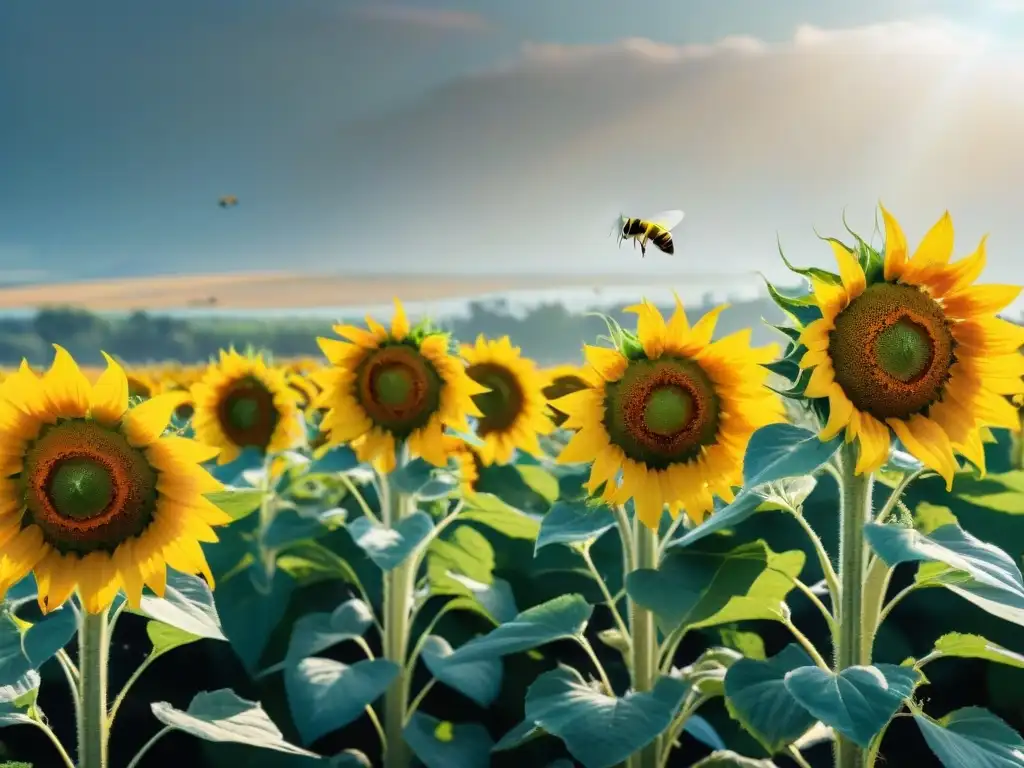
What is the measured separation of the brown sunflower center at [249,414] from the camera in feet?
17.4

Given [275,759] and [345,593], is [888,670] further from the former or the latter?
[345,593]

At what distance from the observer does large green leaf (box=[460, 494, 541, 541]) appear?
12.9 ft

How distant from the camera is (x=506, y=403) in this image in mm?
5105

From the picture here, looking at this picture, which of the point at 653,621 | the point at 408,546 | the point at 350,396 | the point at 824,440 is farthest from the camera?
the point at 350,396

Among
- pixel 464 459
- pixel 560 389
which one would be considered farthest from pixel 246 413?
pixel 560 389

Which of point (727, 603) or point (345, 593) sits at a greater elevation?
point (727, 603)

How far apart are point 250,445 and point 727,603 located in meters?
3.02

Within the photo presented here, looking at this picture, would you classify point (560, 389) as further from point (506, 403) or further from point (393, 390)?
point (393, 390)

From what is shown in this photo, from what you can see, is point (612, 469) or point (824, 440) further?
point (612, 469)

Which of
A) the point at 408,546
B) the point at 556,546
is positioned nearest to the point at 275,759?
the point at 408,546

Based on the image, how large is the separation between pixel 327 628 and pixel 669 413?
1827mm

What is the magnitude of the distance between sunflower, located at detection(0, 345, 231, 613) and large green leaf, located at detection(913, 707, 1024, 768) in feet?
6.07

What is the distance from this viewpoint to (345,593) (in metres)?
5.04

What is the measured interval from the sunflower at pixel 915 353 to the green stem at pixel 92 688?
199 centimetres
